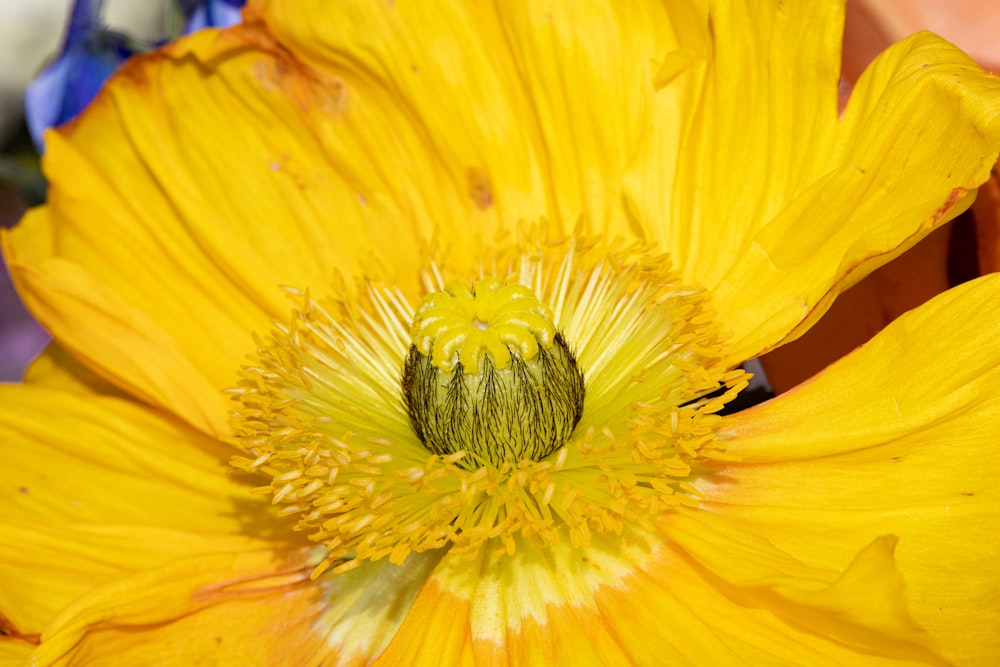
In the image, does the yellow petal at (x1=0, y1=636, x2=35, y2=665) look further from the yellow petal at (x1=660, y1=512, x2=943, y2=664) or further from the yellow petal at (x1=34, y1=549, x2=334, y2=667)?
the yellow petal at (x1=660, y1=512, x2=943, y2=664)

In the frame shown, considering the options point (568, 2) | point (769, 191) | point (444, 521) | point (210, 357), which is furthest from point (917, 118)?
point (210, 357)

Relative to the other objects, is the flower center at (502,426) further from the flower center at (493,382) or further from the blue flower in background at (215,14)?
the blue flower in background at (215,14)

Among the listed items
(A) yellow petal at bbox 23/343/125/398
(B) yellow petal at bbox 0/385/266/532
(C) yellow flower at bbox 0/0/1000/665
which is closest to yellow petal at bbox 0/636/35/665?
(C) yellow flower at bbox 0/0/1000/665

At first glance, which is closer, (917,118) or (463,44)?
(917,118)

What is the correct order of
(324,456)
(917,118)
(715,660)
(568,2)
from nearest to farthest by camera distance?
(715,660)
(917,118)
(324,456)
(568,2)

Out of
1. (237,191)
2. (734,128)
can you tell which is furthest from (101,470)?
(734,128)

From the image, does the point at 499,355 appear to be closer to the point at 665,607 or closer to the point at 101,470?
the point at 665,607

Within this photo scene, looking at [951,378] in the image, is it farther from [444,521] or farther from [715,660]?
[444,521]
